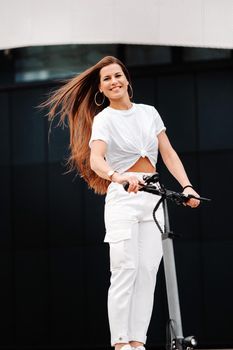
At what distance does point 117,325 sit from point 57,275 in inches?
A: 336

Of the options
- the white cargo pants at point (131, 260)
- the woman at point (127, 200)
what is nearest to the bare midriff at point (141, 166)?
the woman at point (127, 200)

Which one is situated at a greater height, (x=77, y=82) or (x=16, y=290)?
(x=77, y=82)

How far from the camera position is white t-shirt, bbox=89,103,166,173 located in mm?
5086

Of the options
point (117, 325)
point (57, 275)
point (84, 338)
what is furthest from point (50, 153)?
point (117, 325)

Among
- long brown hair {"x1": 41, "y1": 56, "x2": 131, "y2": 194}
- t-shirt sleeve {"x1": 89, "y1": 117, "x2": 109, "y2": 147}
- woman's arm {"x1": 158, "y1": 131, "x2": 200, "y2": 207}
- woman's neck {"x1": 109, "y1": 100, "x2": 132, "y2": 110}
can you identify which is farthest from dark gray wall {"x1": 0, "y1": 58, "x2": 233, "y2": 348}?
t-shirt sleeve {"x1": 89, "y1": 117, "x2": 109, "y2": 147}

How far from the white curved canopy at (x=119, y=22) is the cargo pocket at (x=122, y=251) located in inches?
273

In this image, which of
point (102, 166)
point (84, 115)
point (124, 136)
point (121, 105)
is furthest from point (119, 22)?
point (102, 166)

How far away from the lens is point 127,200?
197 inches

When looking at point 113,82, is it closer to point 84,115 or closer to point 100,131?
point 100,131

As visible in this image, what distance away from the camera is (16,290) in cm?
1350

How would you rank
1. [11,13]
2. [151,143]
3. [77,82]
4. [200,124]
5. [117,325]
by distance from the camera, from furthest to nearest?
[200,124]
[11,13]
[77,82]
[151,143]
[117,325]

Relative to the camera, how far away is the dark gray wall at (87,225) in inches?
500

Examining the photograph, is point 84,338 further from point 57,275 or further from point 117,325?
point 117,325

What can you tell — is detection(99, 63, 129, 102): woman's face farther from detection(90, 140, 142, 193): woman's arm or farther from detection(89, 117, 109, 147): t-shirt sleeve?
detection(90, 140, 142, 193): woman's arm
